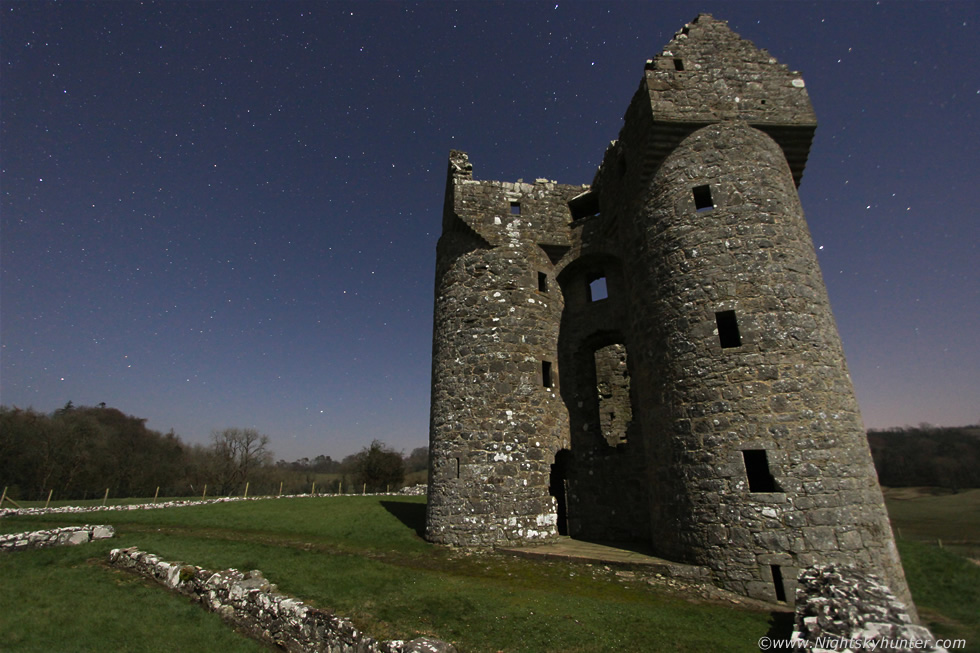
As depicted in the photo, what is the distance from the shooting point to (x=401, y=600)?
24.3 ft

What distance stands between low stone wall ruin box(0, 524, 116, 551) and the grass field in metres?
0.51

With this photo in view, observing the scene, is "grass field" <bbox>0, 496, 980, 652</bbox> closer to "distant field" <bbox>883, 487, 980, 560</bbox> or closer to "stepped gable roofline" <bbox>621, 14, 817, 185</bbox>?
"distant field" <bbox>883, 487, 980, 560</bbox>

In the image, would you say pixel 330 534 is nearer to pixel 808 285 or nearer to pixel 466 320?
pixel 466 320

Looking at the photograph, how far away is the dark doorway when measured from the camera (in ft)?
46.7

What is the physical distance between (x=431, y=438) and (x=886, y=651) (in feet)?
36.1

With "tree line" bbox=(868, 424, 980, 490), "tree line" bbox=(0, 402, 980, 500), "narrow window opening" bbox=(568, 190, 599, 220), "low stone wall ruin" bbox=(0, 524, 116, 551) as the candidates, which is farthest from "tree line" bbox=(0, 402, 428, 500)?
"tree line" bbox=(868, 424, 980, 490)

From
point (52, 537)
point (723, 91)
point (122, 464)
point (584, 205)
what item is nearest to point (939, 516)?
point (584, 205)

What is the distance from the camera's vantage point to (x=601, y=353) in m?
16.7

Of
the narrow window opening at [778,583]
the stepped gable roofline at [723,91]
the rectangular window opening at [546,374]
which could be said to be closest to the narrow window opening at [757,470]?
the narrow window opening at [778,583]

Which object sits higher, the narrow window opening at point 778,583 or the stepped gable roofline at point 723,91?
the stepped gable roofline at point 723,91

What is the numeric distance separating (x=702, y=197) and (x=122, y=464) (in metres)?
53.7

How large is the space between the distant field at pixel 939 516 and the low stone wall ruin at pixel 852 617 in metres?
14.4

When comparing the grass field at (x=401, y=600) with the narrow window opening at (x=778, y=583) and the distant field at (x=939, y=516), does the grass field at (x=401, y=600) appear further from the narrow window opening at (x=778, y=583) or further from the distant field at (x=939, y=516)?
the distant field at (x=939, y=516)

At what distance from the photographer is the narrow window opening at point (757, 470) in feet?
29.9
